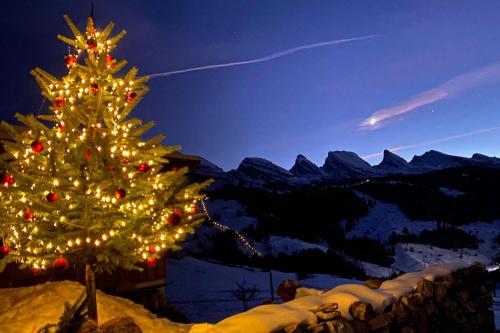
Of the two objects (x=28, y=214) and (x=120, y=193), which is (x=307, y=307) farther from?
(x=28, y=214)

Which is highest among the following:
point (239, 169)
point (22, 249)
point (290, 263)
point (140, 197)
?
point (239, 169)

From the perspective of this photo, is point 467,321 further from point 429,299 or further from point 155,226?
point 155,226

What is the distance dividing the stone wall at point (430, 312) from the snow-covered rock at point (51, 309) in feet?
8.48

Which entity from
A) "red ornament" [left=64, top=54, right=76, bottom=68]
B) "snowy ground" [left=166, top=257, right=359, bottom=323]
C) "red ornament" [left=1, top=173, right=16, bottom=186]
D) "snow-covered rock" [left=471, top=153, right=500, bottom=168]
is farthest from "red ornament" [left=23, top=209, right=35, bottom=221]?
"snow-covered rock" [left=471, top=153, right=500, bottom=168]

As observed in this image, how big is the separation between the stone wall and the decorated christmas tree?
7.83ft

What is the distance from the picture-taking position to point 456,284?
22.2 feet

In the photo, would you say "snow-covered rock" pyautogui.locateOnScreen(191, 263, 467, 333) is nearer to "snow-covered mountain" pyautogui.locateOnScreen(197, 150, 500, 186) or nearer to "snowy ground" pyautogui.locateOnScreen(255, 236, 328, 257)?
"snowy ground" pyautogui.locateOnScreen(255, 236, 328, 257)

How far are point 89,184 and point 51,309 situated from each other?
2236mm

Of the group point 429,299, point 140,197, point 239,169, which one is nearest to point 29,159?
point 140,197

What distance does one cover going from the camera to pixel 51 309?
594 cm

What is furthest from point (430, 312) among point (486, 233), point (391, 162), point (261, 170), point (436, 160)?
point (436, 160)

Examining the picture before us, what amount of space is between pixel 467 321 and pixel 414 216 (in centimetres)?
7316

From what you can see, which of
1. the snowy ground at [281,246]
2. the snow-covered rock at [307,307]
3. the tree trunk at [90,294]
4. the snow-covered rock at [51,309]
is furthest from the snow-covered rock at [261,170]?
the tree trunk at [90,294]

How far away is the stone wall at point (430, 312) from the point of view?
181 inches
